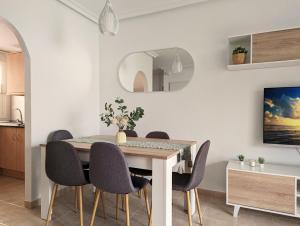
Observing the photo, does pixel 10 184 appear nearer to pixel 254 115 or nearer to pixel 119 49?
pixel 119 49

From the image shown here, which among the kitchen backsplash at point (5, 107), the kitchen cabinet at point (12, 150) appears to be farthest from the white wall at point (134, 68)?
the kitchen backsplash at point (5, 107)

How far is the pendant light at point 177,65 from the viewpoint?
10.6ft

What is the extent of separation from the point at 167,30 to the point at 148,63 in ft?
1.92

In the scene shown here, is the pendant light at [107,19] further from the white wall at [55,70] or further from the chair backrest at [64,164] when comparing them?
the chair backrest at [64,164]

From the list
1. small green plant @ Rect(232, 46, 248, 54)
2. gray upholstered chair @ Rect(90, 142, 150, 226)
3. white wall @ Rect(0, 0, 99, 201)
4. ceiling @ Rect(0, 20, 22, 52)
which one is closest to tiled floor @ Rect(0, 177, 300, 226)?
white wall @ Rect(0, 0, 99, 201)

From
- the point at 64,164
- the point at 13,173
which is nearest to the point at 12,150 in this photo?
the point at 13,173

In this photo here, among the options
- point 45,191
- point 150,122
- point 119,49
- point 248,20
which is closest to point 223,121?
point 150,122

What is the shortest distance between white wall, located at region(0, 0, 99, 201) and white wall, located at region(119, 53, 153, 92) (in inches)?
21.3

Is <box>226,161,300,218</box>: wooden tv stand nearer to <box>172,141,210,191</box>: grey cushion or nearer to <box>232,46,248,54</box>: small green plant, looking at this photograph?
<box>172,141,210,191</box>: grey cushion

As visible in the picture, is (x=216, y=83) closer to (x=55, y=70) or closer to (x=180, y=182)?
(x=180, y=182)

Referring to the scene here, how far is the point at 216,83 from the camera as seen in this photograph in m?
3.01

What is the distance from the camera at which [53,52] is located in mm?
2965

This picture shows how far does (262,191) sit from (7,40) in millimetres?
4845

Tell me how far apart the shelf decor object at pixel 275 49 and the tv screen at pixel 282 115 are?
12.8 inches
